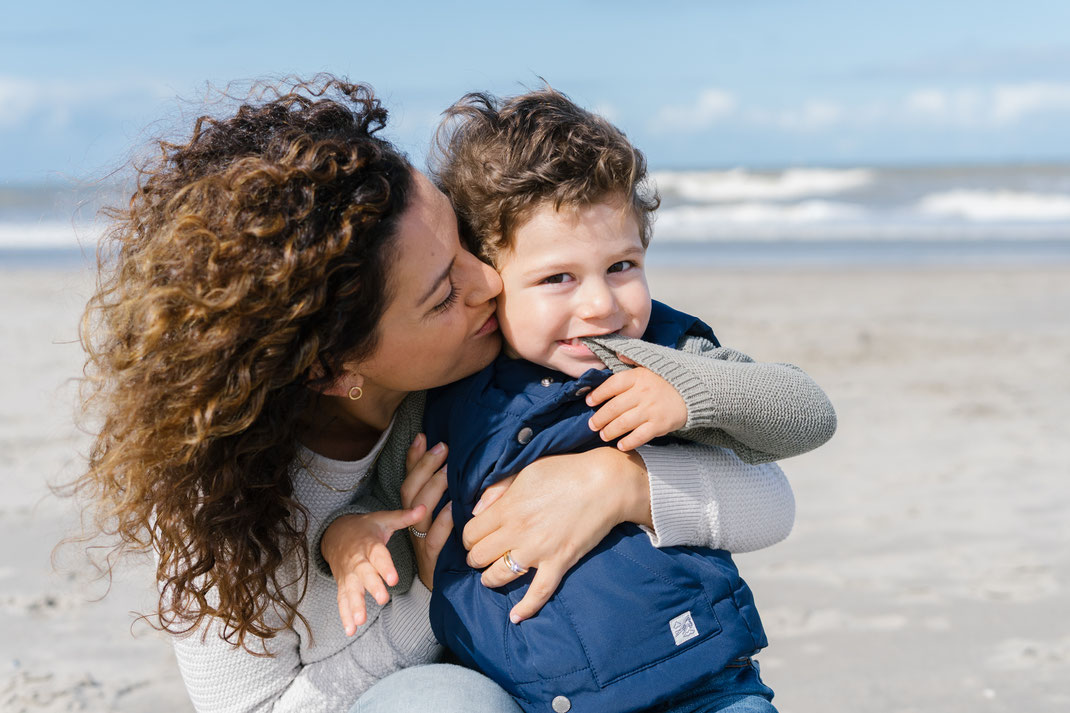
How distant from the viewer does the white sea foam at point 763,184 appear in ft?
85.5

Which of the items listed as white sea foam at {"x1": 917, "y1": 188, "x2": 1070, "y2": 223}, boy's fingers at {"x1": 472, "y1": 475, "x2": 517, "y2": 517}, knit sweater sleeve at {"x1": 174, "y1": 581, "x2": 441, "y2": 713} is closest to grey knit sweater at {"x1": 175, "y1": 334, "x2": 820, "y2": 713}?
knit sweater sleeve at {"x1": 174, "y1": 581, "x2": 441, "y2": 713}

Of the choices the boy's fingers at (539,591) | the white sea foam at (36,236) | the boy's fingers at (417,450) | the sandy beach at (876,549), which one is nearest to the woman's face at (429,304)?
the boy's fingers at (417,450)

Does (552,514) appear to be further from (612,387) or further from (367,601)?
(367,601)

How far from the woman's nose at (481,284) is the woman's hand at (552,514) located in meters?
0.35

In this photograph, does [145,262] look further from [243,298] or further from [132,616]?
[132,616]

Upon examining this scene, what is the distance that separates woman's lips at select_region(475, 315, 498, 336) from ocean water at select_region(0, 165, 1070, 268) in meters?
6.85

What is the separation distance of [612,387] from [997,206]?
21996mm

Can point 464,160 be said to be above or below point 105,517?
above

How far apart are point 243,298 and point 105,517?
2.08ft

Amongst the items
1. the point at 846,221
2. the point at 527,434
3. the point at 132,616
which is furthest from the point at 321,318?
the point at 846,221

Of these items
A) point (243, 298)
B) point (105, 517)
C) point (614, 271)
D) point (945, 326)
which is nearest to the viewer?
point (243, 298)

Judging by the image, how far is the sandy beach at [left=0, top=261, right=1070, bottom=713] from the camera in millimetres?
3492

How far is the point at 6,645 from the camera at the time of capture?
3.84m

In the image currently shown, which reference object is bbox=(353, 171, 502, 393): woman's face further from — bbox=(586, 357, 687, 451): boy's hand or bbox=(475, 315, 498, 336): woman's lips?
bbox=(586, 357, 687, 451): boy's hand
